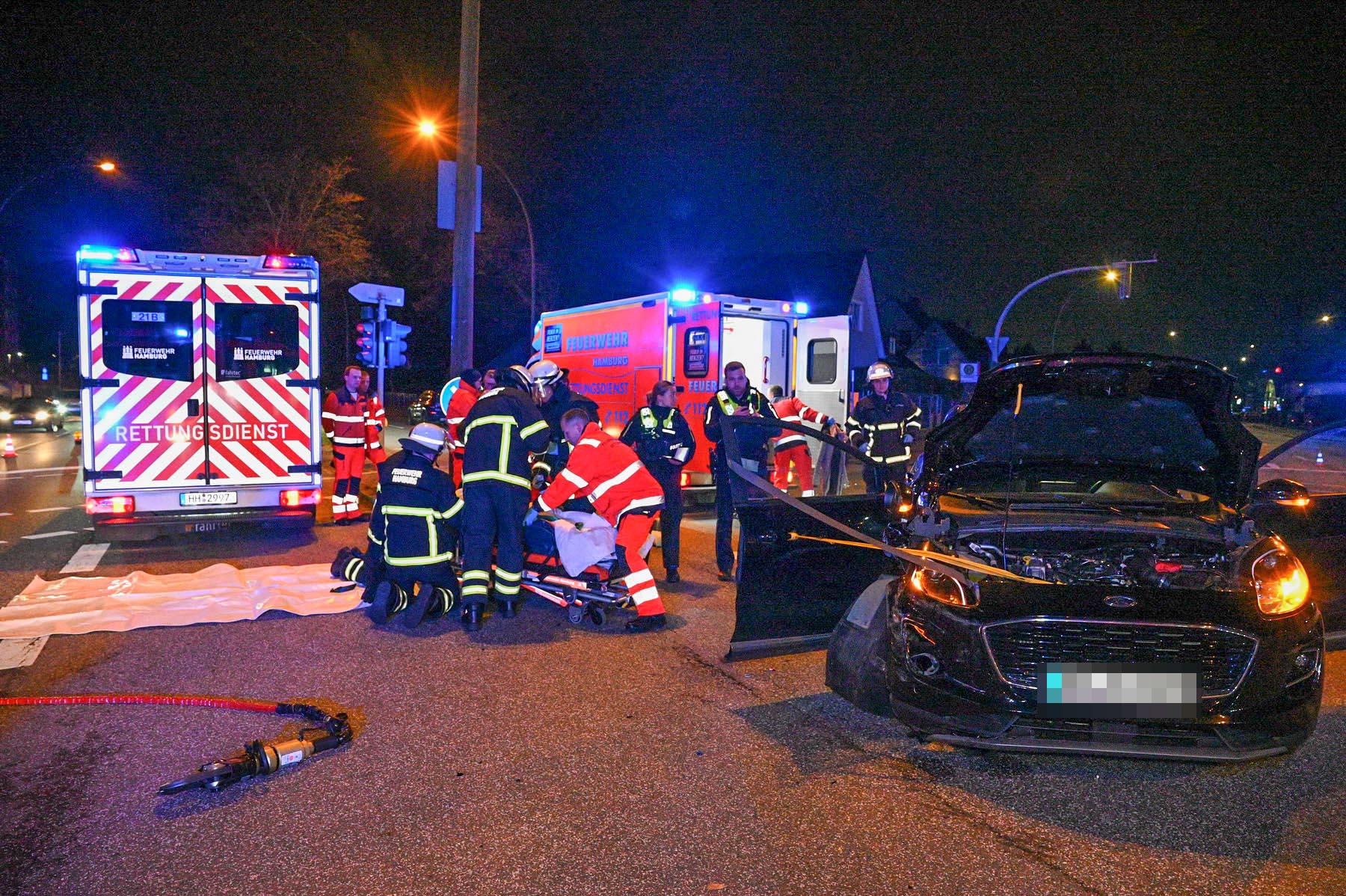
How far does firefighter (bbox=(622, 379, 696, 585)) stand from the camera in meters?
7.65

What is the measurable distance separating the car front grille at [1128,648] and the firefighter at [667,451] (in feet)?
14.2

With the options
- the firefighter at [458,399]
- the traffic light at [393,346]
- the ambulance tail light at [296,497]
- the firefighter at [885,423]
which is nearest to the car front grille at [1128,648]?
the firefighter at [885,423]

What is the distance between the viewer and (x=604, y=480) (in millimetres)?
6270

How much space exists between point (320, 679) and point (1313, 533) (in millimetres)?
5573

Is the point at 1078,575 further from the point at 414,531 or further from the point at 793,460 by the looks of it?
the point at 414,531

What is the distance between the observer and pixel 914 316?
2265 inches

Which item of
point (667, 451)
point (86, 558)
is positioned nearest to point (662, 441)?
point (667, 451)

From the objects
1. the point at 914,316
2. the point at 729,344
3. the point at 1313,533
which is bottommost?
the point at 1313,533

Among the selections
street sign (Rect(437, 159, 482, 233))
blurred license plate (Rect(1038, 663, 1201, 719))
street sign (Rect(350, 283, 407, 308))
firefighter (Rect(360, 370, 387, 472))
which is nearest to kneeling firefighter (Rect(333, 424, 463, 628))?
blurred license plate (Rect(1038, 663, 1201, 719))

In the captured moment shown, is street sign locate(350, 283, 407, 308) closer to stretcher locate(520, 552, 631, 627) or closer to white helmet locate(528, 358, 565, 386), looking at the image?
white helmet locate(528, 358, 565, 386)

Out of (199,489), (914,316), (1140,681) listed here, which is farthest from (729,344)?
(914,316)

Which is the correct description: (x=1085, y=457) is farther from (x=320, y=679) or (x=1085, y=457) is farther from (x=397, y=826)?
(x=320, y=679)

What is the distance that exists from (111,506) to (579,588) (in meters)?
4.96

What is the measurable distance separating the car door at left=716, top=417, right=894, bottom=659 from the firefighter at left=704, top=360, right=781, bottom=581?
169 centimetres
